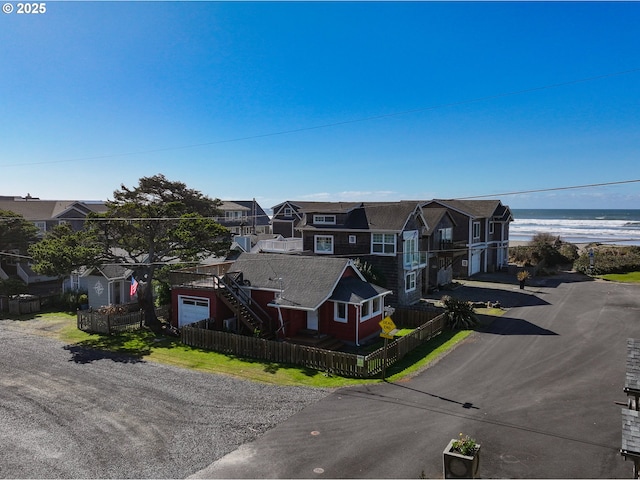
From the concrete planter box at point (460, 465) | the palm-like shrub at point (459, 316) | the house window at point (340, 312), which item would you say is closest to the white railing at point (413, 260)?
the palm-like shrub at point (459, 316)

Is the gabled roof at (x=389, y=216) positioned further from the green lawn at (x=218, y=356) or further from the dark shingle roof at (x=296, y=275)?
the green lawn at (x=218, y=356)

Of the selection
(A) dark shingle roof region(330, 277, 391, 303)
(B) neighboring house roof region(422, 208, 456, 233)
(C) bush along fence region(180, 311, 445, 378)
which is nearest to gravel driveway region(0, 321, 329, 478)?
(C) bush along fence region(180, 311, 445, 378)

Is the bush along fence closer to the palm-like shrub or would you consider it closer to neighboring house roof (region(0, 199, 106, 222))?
the palm-like shrub

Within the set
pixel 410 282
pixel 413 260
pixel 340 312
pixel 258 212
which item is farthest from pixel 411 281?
pixel 258 212

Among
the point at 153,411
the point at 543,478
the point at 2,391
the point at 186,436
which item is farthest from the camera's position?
the point at 2,391

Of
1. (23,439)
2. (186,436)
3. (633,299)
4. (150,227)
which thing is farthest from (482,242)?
(23,439)

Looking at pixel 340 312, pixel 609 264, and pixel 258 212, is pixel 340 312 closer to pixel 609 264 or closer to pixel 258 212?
pixel 609 264

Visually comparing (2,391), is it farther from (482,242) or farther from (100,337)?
(482,242)
